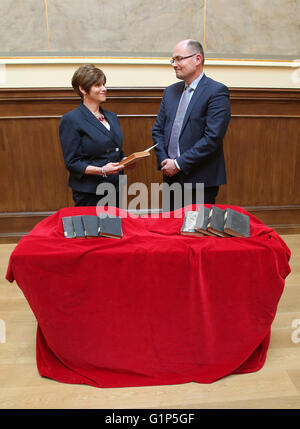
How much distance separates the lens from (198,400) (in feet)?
6.72

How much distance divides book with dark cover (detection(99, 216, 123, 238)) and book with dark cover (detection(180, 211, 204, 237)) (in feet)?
1.26

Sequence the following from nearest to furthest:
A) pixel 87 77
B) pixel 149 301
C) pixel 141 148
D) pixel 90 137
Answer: pixel 149 301 < pixel 87 77 < pixel 90 137 < pixel 141 148

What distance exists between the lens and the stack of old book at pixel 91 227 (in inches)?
85.5

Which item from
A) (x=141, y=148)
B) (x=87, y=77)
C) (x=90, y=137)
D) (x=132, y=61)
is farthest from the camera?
(x=141, y=148)

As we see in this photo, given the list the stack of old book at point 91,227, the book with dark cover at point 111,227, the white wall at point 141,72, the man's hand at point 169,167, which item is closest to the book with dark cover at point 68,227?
the stack of old book at point 91,227

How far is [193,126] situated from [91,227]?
1.27m

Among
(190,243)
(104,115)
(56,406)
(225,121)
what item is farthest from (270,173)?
(56,406)

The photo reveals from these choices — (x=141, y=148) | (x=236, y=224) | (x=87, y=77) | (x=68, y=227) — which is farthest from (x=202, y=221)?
(x=141, y=148)

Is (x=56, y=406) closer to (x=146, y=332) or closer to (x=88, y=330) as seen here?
(x=88, y=330)

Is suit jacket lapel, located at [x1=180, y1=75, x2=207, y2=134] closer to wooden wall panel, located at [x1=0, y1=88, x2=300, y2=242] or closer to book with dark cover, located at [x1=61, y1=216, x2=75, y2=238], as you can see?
wooden wall panel, located at [x1=0, y1=88, x2=300, y2=242]

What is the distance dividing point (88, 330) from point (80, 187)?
1.25 metres

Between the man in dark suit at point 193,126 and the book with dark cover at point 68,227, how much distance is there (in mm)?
1028

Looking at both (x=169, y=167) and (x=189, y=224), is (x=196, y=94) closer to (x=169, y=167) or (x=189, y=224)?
(x=169, y=167)

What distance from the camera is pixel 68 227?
2.25m
